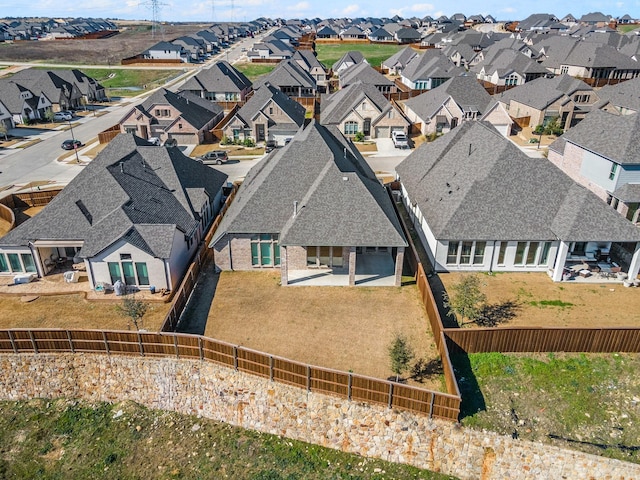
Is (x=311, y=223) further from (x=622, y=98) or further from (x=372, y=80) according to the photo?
(x=372, y=80)

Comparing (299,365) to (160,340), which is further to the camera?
(160,340)

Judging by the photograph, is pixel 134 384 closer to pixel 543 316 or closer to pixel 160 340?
pixel 160 340

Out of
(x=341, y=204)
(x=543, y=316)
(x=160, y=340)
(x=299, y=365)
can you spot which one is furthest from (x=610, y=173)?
(x=160, y=340)

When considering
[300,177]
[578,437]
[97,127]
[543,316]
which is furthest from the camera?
[97,127]

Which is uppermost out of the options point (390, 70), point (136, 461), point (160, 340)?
point (390, 70)

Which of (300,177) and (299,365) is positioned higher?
(300,177)

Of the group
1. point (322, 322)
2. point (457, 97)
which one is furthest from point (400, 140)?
point (322, 322)
